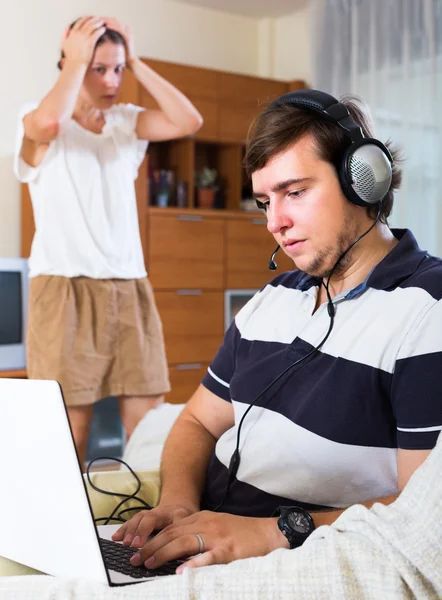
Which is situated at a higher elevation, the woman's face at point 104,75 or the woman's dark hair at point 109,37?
the woman's dark hair at point 109,37

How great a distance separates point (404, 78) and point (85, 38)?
7.03ft

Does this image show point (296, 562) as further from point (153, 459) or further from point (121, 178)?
point (121, 178)

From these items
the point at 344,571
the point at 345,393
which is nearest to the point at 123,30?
the point at 345,393

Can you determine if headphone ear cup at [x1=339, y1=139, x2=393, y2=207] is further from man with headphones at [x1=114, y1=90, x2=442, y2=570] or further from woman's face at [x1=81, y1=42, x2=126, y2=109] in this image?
woman's face at [x1=81, y1=42, x2=126, y2=109]

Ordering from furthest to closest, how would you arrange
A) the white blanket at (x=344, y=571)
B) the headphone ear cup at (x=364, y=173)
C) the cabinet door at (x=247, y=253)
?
1. the cabinet door at (x=247, y=253)
2. the headphone ear cup at (x=364, y=173)
3. the white blanket at (x=344, y=571)

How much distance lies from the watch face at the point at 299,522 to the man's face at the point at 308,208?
401 millimetres

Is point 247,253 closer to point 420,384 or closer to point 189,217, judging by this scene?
point 189,217

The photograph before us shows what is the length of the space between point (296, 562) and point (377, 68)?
12.9ft

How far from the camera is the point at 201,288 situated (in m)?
4.37

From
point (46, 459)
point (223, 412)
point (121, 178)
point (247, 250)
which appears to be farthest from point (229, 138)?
point (46, 459)

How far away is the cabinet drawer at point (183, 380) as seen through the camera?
13.9 feet

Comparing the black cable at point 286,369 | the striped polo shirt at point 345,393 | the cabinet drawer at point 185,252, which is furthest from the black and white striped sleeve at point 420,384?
the cabinet drawer at point 185,252

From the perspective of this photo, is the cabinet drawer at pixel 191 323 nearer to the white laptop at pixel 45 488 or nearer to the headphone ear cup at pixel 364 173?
the headphone ear cup at pixel 364 173

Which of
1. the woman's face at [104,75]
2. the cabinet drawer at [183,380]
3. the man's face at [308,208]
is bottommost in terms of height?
the cabinet drawer at [183,380]
